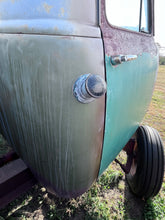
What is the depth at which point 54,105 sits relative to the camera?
78 cm

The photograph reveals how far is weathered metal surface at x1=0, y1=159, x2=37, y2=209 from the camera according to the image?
114 cm

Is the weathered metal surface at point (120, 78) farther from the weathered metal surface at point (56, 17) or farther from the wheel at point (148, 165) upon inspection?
the wheel at point (148, 165)

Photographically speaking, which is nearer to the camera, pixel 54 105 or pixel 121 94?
pixel 54 105

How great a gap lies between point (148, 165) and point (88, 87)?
53.4 inches

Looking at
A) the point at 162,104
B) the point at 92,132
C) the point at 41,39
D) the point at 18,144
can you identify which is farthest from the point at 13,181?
the point at 162,104

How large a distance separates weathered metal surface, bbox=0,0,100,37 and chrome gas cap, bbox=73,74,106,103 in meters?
0.20

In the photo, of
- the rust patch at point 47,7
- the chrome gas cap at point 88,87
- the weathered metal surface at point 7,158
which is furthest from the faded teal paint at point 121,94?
the weathered metal surface at point 7,158

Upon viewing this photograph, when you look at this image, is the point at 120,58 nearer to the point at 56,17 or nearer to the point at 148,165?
the point at 56,17

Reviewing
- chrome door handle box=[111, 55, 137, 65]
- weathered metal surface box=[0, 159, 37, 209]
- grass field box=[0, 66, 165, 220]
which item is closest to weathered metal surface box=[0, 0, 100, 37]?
chrome door handle box=[111, 55, 137, 65]

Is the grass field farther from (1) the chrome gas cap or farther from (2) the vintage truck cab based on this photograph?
(1) the chrome gas cap

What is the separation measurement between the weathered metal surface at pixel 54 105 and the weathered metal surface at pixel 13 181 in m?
0.27

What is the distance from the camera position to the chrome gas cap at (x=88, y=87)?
0.65m

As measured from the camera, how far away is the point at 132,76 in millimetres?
1059

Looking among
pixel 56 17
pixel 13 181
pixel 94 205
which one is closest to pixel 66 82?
pixel 56 17
